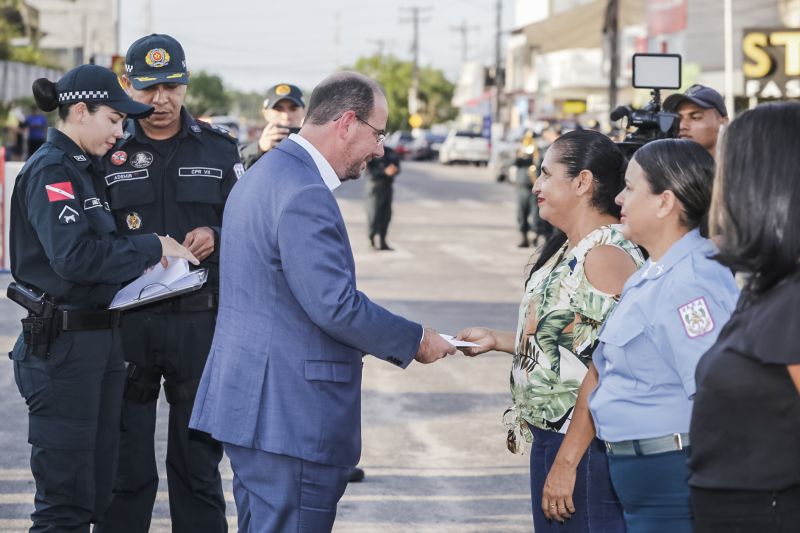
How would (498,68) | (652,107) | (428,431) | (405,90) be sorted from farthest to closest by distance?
(405,90), (498,68), (428,431), (652,107)

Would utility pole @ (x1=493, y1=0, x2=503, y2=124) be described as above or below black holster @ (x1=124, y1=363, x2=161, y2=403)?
above

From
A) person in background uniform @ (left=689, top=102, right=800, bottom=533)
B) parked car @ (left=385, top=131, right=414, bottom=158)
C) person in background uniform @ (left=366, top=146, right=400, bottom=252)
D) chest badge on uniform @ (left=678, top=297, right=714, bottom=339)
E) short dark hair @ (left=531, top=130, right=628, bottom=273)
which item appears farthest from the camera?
parked car @ (left=385, top=131, right=414, bottom=158)

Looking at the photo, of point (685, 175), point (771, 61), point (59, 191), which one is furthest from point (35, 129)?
point (685, 175)

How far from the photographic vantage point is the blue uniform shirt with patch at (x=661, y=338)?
354 centimetres

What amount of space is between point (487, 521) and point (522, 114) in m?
62.7

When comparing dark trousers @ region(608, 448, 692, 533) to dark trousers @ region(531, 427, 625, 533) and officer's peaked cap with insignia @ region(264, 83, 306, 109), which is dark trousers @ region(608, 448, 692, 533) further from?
officer's peaked cap with insignia @ region(264, 83, 306, 109)

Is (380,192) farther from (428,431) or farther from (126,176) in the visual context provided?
(126,176)

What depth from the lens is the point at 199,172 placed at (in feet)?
18.7

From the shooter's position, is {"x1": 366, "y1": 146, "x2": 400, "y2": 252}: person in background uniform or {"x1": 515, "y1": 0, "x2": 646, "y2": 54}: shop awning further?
{"x1": 515, "y1": 0, "x2": 646, "y2": 54}: shop awning

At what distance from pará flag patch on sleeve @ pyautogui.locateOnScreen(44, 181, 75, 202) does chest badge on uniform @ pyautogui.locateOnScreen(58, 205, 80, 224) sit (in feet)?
0.13

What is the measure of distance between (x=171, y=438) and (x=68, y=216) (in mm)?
1332

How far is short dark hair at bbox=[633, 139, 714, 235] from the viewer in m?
3.76

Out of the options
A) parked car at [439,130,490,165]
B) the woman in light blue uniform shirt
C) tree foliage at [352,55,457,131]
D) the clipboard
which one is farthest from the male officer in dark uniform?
tree foliage at [352,55,457,131]

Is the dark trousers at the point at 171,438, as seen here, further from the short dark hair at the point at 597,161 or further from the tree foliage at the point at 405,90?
the tree foliage at the point at 405,90
